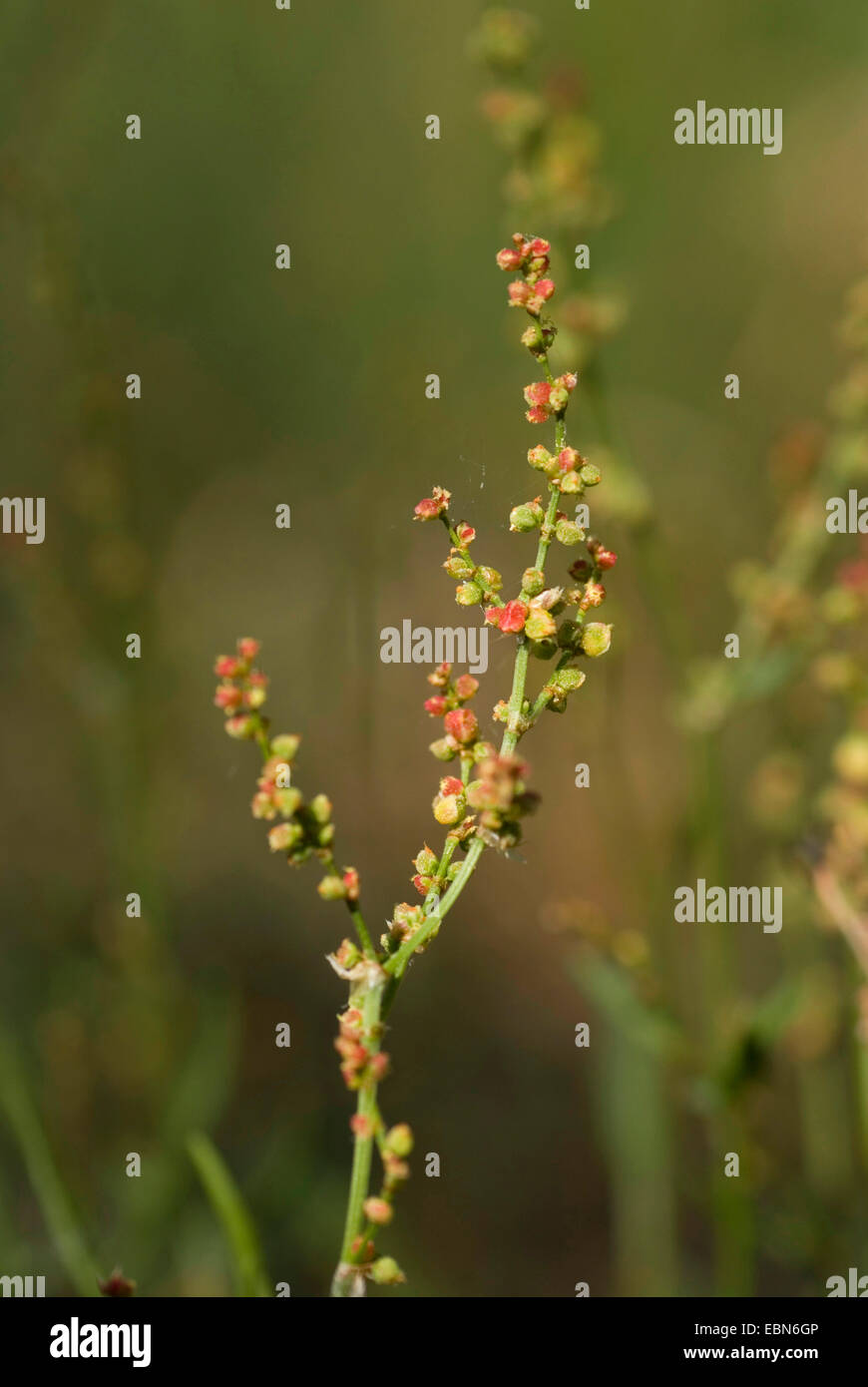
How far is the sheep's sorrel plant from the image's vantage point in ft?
3.68

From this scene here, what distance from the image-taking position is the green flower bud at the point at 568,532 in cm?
120

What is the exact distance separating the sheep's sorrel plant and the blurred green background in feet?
1.02

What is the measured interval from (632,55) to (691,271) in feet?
2.92

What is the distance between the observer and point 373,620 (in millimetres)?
2555

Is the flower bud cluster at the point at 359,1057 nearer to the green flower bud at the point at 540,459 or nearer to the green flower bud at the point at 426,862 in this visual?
the green flower bud at the point at 426,862

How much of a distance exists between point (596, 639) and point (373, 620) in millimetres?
1387

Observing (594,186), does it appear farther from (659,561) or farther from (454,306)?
(454,306)
